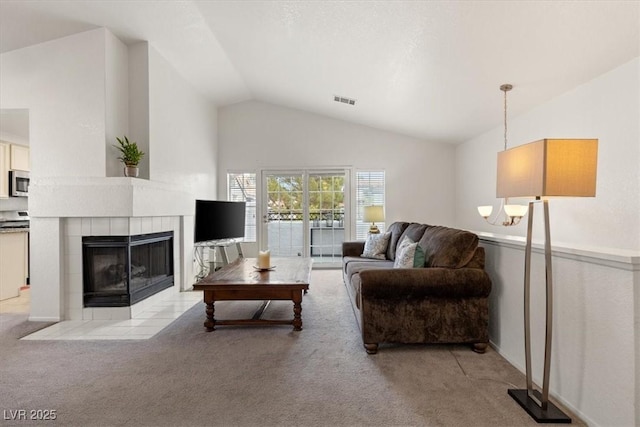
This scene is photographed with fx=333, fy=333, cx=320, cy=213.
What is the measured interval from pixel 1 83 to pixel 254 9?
9.16ft

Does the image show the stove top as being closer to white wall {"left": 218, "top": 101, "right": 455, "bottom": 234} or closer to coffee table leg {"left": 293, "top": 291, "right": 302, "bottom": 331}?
white wall {"left": 218, "top": 101, "right": 455, "bottom": 234}

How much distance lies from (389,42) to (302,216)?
366 cm

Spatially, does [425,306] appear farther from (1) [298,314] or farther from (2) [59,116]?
(2) [59,116]

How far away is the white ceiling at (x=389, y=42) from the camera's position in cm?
251

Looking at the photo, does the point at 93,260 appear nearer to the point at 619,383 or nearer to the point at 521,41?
the point at 619,383

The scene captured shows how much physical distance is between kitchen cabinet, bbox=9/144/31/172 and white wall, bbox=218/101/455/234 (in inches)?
110

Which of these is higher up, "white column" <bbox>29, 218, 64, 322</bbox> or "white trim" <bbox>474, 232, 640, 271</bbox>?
"white trim" <bbox>474, 232, 640, 271</bbox>

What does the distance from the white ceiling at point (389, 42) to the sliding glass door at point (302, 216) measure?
6.00ft

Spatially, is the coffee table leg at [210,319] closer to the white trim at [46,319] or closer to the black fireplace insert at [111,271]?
the black fireplace insert at [111,271]

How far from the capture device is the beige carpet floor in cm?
178

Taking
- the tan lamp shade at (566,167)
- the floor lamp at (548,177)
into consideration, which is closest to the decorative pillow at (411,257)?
the floor lamp at (548,177)

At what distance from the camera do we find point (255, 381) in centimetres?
214


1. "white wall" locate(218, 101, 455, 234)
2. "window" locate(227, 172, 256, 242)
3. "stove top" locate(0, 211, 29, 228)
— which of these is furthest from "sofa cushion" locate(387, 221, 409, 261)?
"stove top" locate(0, 211, 29, 228)

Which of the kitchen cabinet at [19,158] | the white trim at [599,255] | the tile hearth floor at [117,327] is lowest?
the tile hearth floor at [117,327]
